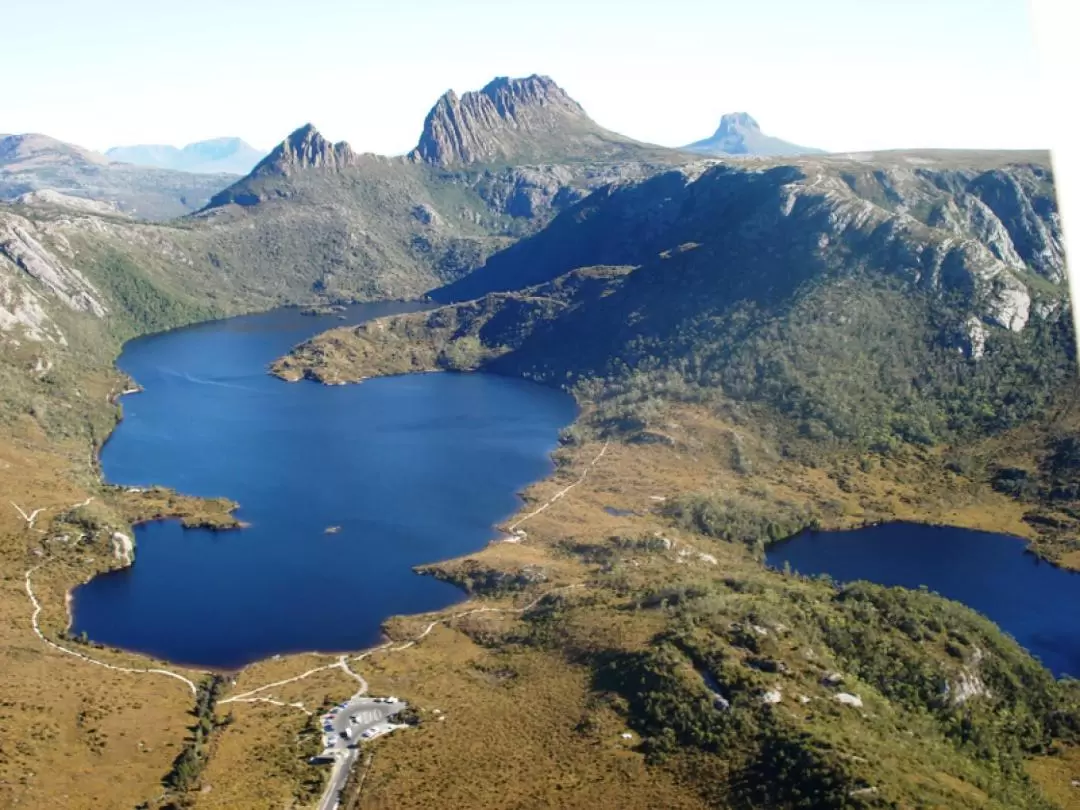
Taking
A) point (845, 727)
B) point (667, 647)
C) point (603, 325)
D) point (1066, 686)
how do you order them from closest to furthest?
point (845, 727) → point (667, 647) → point (1066, 686) → point (603, 325)

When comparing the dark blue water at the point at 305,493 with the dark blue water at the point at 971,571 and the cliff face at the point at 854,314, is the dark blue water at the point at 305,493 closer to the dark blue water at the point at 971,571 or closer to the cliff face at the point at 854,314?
the cliff face at the point at 854,314

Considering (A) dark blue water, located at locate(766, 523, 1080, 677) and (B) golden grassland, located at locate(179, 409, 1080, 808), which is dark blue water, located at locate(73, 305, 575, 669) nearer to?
(B) golden grassland, located at locate(179, 409, 1080, 808)

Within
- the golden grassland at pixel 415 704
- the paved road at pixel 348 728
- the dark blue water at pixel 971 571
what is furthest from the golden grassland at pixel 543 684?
the dark blue water at pixel 971 571

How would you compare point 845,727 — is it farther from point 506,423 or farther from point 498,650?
point 506,423

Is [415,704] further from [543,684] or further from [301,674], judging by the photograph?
[301,674]

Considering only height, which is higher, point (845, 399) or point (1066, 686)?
point (845, 399)

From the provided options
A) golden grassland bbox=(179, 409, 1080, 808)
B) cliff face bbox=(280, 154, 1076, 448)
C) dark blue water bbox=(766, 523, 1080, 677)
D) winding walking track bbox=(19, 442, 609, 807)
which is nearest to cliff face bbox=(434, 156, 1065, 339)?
cliff face bbox=(280, 154, 1076, 448)

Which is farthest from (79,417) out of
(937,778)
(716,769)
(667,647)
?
(937,778)
